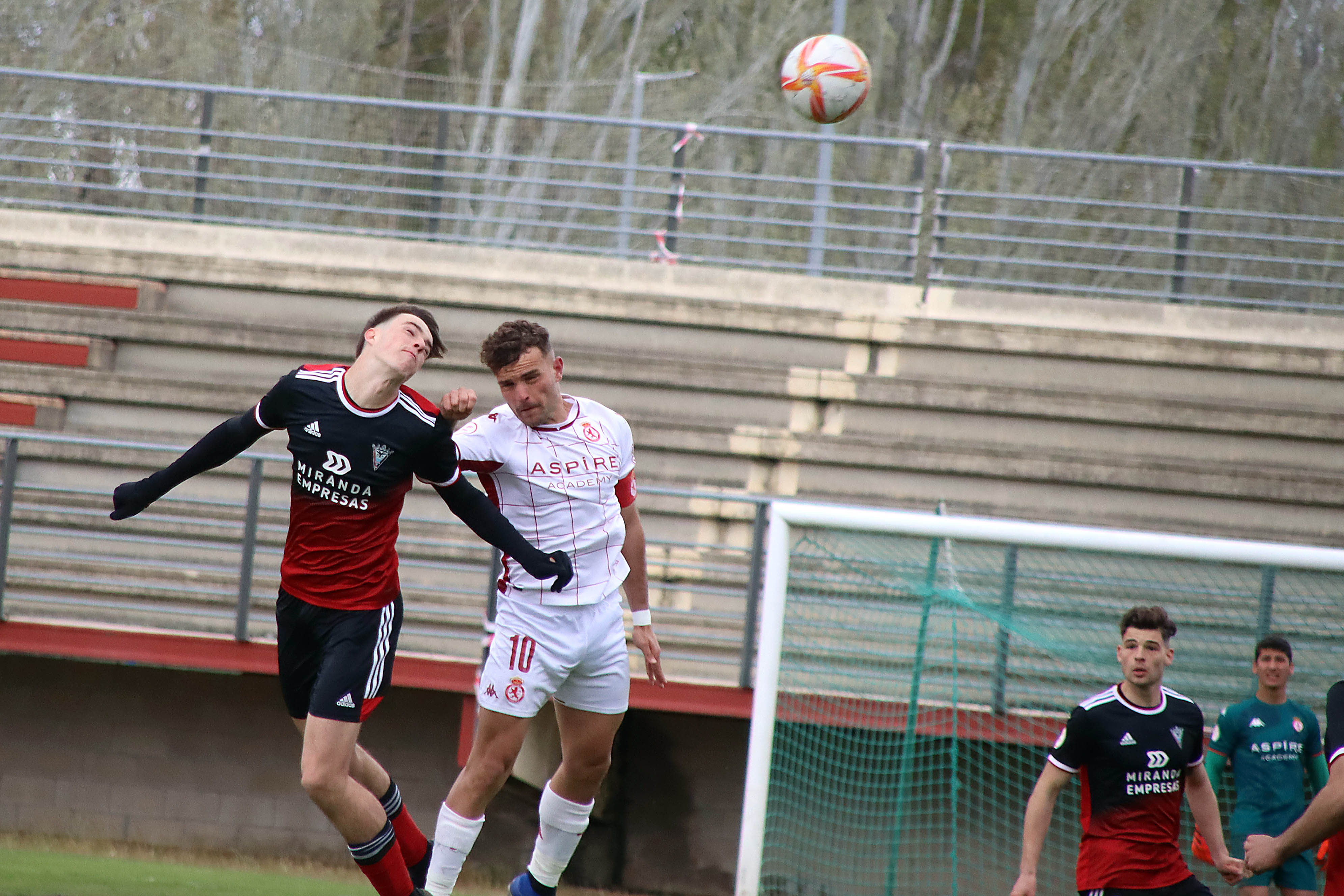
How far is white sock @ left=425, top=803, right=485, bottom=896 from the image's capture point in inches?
172

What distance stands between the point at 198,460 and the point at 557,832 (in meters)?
1.83

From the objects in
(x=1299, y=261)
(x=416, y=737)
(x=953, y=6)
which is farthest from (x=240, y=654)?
(x=953, y=6)

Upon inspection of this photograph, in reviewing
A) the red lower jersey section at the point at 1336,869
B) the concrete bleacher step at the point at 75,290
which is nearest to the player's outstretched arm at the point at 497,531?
the red lower jersey section at the point at 1336,869

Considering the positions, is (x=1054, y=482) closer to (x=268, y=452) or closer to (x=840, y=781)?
(x=840, y=781)

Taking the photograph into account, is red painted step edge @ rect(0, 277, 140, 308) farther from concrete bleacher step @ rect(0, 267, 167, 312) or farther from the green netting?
the green netting

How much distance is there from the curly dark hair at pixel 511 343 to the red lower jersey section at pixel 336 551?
52 cm

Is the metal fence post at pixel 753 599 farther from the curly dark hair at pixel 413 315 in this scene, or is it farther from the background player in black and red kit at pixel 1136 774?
the curly dark hair at pixel 413 315

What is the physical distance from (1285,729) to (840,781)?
2005mm

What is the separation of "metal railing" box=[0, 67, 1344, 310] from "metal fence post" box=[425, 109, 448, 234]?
0.14ft

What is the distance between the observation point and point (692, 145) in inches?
708

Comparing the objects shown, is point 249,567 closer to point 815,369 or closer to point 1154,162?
point 815,369

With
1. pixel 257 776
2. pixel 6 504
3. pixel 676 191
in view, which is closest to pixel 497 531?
pixel 6 504

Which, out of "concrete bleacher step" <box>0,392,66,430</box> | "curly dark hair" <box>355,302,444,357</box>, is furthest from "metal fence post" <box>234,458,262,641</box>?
"curly dark hair" <box>355,302,444,357</box>

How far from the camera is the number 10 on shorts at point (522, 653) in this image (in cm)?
432
